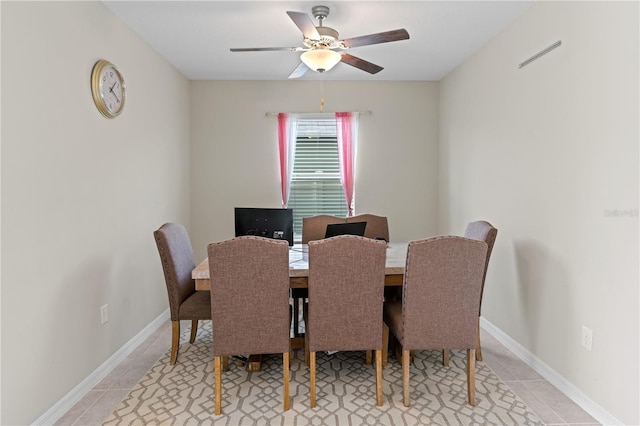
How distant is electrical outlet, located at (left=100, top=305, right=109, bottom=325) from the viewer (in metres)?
2.60

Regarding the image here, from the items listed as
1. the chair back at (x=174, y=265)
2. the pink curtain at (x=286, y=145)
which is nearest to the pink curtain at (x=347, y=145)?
the pink curtain at (x=286, y=145)

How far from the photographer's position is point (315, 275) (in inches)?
83.4

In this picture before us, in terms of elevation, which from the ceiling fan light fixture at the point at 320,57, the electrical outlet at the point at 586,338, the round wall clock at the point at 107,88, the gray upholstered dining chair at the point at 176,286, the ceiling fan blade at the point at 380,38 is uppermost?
the ceiling fan blade at the point at 380,38

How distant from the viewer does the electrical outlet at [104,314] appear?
260 cm

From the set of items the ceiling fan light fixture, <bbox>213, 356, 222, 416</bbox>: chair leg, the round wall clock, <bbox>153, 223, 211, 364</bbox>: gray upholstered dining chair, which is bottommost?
<bbox>213, 356, 222, 416</bbox>: chair leg

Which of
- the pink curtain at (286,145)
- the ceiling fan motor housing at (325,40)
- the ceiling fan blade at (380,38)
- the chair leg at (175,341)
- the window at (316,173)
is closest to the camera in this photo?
the ceiling fan blade at (380,38)

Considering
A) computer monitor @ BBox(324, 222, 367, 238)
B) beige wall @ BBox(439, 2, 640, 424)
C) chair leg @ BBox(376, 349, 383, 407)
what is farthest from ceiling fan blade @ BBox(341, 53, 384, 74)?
chair leg @ BBox(376, 349, 383, 407)

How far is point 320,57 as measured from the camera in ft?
8.40

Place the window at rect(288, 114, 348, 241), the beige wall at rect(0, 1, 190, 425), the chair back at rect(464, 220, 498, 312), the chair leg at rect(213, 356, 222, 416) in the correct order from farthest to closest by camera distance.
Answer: the window at rect(288, 114, 348, 241)
the chair back at rect(464, 220, 498, 312)
the chair leg at rect(213, 356, 222, 416)
the beige wall at rect(0, 1, 190, 425)

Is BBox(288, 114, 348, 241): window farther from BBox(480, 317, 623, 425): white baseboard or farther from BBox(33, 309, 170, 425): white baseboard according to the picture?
BBox(480, 317, 623, 425): white baseboard

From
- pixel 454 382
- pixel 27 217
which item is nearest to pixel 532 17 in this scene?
pixel 454 382

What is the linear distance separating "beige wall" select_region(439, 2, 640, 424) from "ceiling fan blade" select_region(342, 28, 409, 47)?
103 centimetres

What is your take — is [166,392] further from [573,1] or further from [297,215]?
[573,1]

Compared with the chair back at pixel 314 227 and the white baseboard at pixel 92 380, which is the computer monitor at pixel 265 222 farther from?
the white baseboard at pixel 92 380
